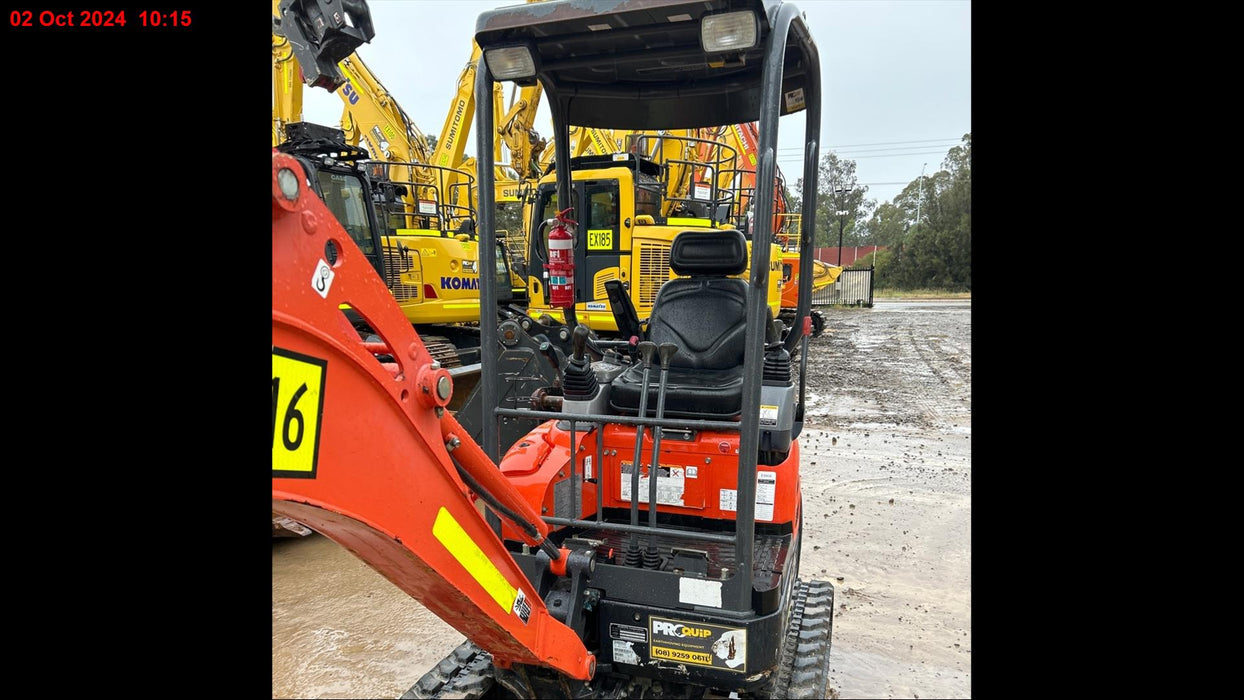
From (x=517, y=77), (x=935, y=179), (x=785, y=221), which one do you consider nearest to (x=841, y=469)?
(x=517, y=77)

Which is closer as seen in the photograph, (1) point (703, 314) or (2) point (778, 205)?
(1) point (703, 314)

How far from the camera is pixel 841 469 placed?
6.73m

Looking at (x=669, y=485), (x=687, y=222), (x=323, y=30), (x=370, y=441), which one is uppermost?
(x=323, y=30)

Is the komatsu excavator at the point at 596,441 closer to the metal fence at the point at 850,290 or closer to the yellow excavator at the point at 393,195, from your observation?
the yellow excavator at the point at 393,195

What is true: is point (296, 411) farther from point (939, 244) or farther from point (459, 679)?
point (939, 244)

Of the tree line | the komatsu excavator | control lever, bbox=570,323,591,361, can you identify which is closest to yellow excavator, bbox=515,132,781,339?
the komatsu excavator

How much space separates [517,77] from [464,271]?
19.9 feet

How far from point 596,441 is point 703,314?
104 cm

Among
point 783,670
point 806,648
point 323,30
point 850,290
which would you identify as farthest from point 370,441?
point 850,290

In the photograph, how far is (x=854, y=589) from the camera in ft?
14.1

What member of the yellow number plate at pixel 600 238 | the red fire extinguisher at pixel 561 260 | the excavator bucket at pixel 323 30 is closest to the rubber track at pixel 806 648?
the red fire extinguisher at pixel 561 260

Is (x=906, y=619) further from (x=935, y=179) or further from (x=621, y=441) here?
(x=935, y=179)

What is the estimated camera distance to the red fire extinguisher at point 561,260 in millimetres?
3213

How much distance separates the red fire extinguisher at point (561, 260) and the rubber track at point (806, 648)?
177 cm
